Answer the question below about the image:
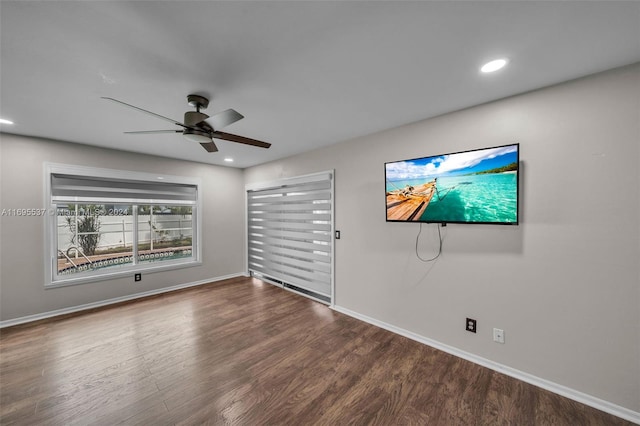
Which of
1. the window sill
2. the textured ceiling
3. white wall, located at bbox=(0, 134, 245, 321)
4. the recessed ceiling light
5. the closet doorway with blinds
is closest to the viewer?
the textured ceiling

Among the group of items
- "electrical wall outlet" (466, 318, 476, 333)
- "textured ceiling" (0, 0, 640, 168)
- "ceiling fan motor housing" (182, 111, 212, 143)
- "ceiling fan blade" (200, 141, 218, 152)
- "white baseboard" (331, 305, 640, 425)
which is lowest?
"white baseboard" (331, 305, 640, 425)

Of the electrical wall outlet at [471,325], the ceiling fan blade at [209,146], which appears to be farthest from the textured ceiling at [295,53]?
the electrical wall outlet at [471,325]

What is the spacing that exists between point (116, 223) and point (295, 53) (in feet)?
13.7

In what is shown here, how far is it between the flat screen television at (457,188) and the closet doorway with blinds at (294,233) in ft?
3.88

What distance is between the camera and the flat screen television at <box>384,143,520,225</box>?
6.30ft

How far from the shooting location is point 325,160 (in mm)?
3631

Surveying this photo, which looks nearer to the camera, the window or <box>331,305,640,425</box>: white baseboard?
<box>331,305,640,425</box>: white baseboard

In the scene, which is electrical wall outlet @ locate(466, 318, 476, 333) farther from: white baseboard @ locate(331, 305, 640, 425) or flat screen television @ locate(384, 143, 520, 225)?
flat screen television @ locate(384, 143, 520, 225)

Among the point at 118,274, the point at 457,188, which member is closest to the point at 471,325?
the point at 457,188

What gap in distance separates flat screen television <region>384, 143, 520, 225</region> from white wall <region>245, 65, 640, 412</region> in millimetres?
196

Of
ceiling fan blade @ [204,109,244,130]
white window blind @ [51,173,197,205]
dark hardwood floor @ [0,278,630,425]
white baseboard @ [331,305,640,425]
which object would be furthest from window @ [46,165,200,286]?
white baseboard @ [331,305,640,425]

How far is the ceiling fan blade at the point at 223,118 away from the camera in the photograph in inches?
71.3

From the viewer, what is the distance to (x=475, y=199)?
2.09 m

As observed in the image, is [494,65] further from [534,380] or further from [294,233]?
[294,233]
